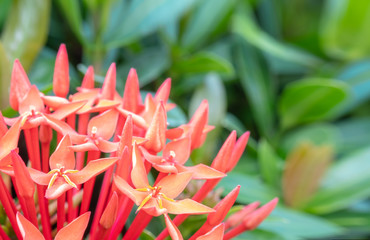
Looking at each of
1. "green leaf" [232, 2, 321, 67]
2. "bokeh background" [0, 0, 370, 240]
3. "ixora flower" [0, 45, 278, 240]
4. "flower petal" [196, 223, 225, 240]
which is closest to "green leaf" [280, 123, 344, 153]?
"bokeh background" [0, 0, 370, 240]

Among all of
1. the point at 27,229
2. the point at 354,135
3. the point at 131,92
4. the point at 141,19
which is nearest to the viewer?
the point at 27,229

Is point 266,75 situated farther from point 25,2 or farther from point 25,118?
point 25,118

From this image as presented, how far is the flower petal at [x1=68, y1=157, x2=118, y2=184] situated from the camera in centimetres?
38

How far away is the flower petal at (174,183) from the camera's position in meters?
0.40

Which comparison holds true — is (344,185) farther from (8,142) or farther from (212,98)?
(8,142)

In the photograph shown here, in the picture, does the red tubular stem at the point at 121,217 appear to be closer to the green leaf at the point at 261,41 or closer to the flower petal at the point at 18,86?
the flower petal at the point at 18,86

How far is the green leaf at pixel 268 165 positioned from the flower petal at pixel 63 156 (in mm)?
400

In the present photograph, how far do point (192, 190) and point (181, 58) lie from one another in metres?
0.28

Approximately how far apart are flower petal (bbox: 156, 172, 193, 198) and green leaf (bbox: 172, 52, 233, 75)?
32 cm

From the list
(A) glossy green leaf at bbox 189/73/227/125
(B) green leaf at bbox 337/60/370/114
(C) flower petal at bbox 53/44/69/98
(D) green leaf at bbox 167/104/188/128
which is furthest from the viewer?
(B) green leaf at bbox 337/60/370/114

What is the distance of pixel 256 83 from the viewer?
85cm

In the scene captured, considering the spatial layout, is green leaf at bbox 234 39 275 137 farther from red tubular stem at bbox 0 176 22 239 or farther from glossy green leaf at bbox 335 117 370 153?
red tubular stem at bbox 0 176 22 239

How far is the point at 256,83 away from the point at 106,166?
511 mm

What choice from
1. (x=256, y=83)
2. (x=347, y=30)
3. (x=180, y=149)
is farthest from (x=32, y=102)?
(x=347, y=30)
